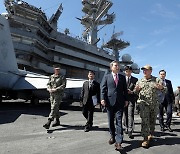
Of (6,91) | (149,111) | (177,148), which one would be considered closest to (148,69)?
(149,111)

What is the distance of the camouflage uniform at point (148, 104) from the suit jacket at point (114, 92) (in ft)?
1.48

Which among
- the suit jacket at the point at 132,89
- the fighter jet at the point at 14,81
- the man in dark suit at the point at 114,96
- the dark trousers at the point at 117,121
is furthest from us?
the fighter jet at the point at 14,81

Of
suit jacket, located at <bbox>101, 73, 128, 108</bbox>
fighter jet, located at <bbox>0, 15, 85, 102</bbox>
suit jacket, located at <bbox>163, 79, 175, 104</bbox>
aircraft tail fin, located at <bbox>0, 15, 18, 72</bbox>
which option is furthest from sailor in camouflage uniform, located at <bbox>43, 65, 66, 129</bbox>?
aircraft tail fin, located at <bbox>0, 15, 18, 72</bbox>

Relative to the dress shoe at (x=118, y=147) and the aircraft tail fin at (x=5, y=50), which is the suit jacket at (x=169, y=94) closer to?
the dress shoe at (x=118, y=147)

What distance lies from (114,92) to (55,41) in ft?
147

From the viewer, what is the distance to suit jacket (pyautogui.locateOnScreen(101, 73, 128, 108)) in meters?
5.53

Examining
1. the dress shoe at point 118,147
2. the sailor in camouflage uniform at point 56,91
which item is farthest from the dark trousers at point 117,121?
the sailor in camouflage uniform at point 56,91

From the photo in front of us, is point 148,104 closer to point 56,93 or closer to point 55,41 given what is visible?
point 56,93

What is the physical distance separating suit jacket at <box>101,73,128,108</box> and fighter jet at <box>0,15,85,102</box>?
26.1 feet

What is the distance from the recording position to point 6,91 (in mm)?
14391

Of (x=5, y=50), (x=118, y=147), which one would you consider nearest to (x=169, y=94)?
(x=118, y=147)

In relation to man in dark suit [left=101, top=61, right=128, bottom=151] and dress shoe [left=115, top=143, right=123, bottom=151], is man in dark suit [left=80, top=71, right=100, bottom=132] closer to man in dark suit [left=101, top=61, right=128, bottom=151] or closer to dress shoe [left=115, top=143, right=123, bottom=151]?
man in dark suit [left=101, top=61, right=128, bottom=151]

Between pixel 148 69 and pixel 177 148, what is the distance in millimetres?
1890

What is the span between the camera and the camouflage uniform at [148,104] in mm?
5625
